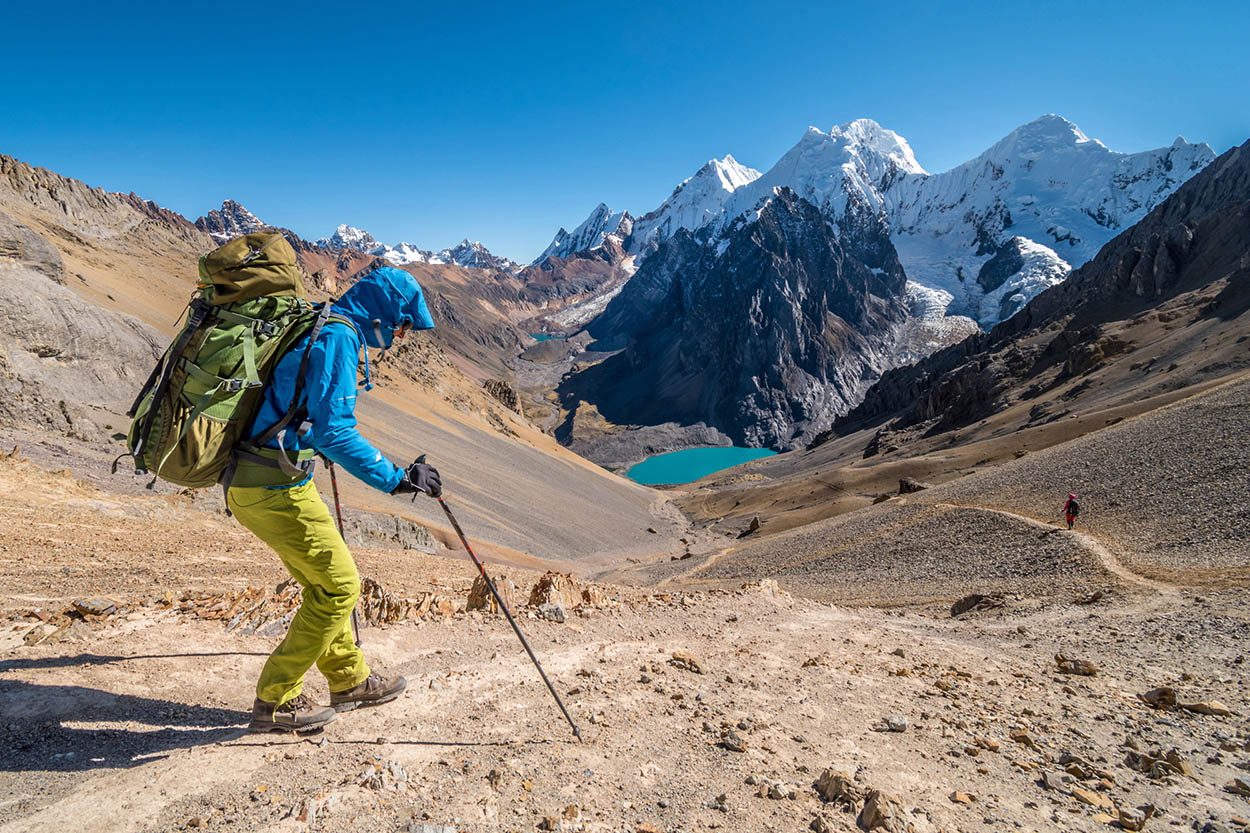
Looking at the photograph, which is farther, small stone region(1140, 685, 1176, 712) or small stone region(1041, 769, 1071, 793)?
small stone region(1140, 685, 1176, 712)

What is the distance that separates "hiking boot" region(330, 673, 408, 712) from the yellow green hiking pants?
18.7 inches

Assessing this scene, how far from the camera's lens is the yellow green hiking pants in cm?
470

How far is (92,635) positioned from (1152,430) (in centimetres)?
3618

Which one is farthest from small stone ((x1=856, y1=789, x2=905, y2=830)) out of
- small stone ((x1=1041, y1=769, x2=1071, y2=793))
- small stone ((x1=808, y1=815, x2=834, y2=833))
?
small stone ((x1=1041, y1=769, x2=1071, y2=793))

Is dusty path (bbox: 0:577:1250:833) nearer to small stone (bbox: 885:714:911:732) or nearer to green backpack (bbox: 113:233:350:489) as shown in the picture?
small stone (bbox: 885:714:911:732)

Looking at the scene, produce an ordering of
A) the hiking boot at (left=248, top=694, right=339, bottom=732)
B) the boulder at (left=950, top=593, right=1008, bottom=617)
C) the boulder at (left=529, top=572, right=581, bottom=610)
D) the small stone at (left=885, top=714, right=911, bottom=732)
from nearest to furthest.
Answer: the hiking boot at (left=248, top=694, right=339, bottom=732), the small stone at (left=885, top=714, right=911, bottom=732), the boulder at (left=529, top=572, right=581, bottom=610), the boulder at (left=950, top=593, right=1008, bottom=617)

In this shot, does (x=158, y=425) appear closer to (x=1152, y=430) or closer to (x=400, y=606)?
(x=400, y=606)

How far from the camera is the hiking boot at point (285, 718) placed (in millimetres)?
4880

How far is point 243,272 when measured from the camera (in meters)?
4.69

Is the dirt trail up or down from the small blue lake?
up

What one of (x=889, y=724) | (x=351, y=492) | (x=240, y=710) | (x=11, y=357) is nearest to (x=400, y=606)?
(x=240, y=710)

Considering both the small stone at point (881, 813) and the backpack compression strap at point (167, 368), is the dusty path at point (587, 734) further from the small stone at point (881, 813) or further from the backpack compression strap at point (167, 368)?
the backpack compression strap at point (167, 368)

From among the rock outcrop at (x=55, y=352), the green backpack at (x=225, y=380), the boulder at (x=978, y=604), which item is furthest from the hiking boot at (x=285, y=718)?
the rock outcrop at (x=55, y=352)

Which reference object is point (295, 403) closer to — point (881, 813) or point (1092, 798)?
point (881, 813)
